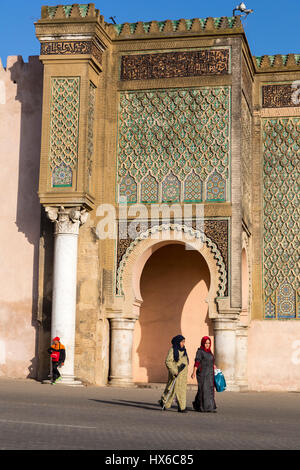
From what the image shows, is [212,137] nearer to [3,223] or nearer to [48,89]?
[48,89]

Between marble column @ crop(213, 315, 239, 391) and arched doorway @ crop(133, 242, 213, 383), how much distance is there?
2.23m

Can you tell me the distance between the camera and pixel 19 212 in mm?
13172

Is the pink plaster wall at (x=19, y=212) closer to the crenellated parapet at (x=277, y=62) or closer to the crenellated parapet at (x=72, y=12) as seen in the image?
the crenellated parapet at (x=72, y=12)

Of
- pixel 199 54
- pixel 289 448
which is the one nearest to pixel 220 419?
pixel 289 448

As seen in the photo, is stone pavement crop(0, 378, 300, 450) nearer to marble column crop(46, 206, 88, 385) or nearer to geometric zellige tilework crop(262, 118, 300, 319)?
marble column crop(46, 206, 88, 385)

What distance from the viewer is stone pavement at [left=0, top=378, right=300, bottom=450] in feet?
17.3

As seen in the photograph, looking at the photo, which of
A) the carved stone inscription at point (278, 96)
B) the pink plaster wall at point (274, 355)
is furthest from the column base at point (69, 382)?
the carved stone inscription at point (278, 96)

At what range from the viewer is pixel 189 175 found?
41.5 feet

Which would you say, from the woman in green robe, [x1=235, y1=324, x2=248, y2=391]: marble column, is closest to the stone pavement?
the woman in green robe

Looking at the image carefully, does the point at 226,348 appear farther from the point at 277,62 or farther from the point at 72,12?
the point at 72,12

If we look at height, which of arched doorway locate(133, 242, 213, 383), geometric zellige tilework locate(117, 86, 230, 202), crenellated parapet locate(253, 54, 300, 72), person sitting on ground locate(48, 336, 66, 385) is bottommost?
person sitting on ground locate(48, 336, 66, 385)

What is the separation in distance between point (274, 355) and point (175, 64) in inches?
195

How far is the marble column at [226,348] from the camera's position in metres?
12.2

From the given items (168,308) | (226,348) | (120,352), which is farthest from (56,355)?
(168,308)
